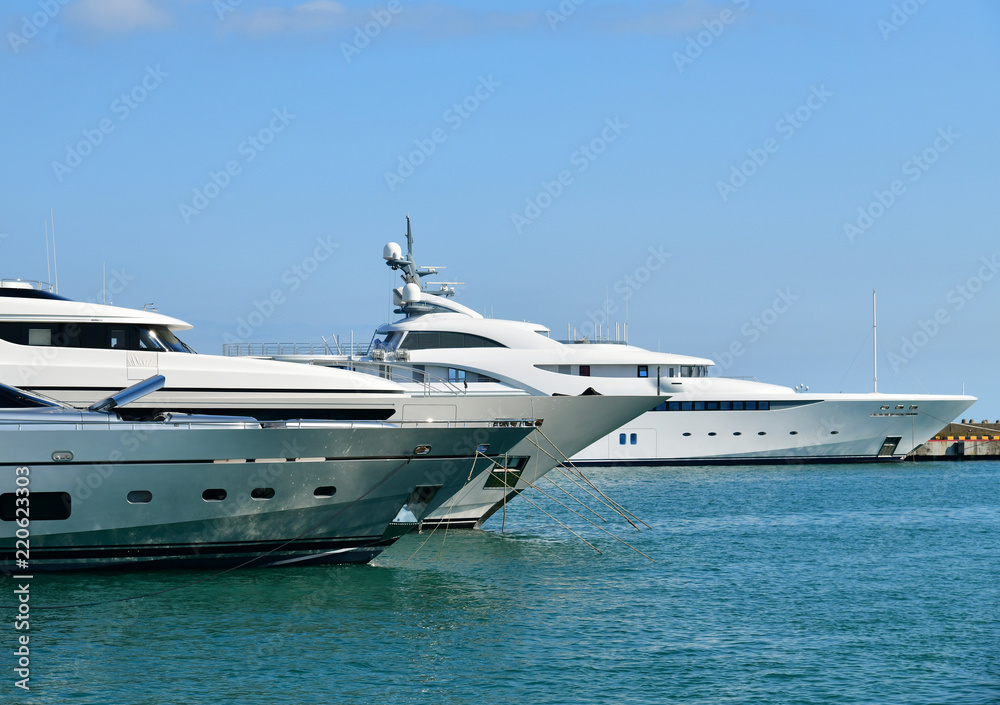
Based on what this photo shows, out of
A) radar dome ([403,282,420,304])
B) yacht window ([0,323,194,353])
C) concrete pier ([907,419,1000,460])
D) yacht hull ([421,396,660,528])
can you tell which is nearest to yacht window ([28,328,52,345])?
yacht window ([0,323,194,353])

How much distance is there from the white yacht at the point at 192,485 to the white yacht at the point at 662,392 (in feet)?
73.9

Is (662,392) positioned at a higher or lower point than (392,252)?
lower

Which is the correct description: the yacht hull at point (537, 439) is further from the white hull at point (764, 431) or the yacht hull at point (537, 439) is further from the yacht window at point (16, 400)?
the white hull at point (764, 431)

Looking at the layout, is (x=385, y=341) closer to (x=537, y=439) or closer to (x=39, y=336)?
(x=537, y=439)

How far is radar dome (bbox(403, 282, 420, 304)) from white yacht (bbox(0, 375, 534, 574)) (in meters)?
25.1

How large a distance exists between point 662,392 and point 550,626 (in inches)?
1174

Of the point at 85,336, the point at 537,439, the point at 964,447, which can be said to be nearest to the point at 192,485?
the point at 85,336

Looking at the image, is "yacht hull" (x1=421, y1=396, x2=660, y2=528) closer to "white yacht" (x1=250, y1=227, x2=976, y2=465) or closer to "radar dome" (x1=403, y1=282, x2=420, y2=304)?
"white yacht" (x1=250, y1=227, x2=976, y2=465)

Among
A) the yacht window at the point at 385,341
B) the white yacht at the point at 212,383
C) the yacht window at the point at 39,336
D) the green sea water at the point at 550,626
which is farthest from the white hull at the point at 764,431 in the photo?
the yacht window at the point at 39,336

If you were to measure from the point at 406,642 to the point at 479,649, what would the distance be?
991 mm

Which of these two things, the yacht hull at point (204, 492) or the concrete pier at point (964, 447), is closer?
the yacht hull at point (204, 492)

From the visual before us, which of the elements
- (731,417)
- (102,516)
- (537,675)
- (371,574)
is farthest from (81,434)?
(731,417)

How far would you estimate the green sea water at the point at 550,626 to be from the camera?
39.9 feet

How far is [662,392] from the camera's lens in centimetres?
4400
